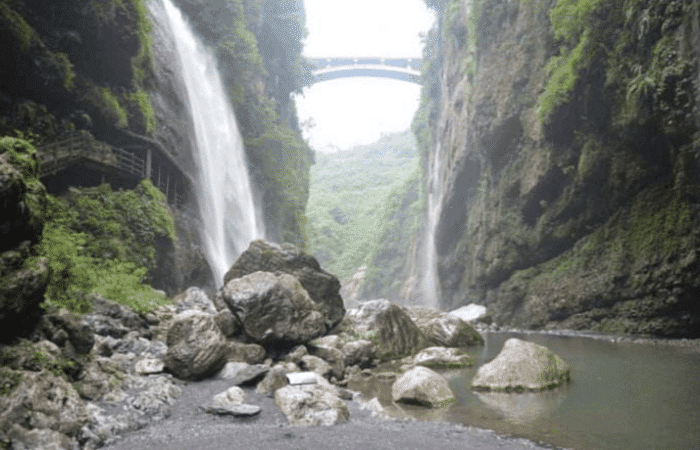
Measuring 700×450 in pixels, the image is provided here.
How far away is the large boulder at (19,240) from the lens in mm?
4562

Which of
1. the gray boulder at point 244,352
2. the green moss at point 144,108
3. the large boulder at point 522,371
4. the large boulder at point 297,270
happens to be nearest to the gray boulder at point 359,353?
the large boulder at point 297,270

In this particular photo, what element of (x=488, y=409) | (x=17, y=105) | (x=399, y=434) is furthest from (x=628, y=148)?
(x=17, y=105)

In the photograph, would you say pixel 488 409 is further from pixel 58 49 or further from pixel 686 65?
pixel 58 49

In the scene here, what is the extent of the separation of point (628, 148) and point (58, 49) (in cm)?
1883

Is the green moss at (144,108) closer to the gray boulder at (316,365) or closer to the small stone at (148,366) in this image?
the small stone at (148,366)

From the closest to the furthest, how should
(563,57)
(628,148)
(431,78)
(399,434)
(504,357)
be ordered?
(399,434), (504,357), (628,148), (563,57), (431,78)

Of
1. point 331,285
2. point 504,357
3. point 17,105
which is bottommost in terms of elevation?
point 504,357

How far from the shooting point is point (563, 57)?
59.4 ft

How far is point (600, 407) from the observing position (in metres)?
6.09

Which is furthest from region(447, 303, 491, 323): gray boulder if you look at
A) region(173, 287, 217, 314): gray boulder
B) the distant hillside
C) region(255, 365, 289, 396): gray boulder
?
the distant hillside

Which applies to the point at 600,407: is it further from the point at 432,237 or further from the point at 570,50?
the point at 432,237

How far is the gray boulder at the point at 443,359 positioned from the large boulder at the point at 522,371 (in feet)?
6.67

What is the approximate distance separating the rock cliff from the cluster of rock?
806cm

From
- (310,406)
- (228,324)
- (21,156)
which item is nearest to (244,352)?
(228,324)
